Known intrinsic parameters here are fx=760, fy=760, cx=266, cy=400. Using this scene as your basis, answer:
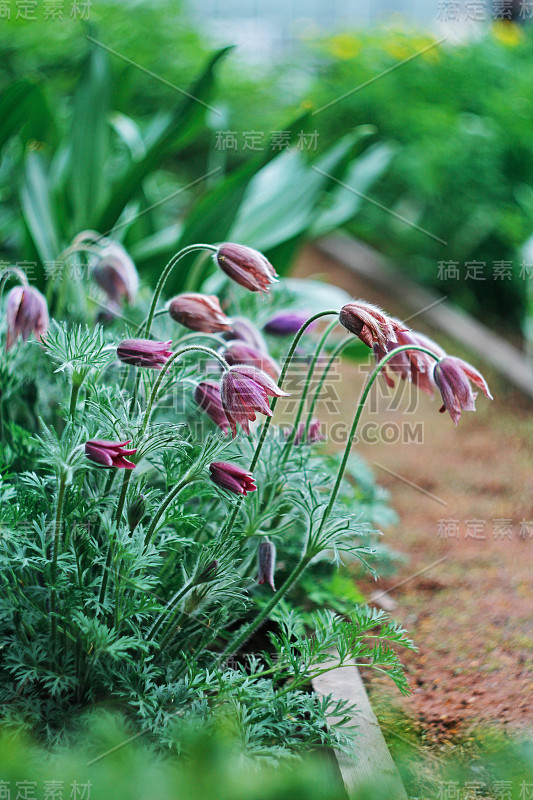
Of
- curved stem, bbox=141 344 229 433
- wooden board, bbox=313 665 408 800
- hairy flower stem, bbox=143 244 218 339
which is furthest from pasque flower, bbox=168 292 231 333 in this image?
wooden board, bbox=313 665 408 800

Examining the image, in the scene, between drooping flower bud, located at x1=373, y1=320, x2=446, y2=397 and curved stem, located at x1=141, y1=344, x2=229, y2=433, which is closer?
curved stem, located at x1=141, y1=344, x2=229, y2=433

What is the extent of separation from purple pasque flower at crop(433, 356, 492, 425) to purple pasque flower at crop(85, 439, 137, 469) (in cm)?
38

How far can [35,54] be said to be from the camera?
322 centimetres

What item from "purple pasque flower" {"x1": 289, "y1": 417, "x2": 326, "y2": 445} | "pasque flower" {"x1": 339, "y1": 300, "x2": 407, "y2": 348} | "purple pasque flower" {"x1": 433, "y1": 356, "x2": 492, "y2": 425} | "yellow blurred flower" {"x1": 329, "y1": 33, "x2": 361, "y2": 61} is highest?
"pasque flower" {"x1": 339, "y1": 300, "x2": 407, "y2": 348}

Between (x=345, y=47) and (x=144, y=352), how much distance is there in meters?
3.36

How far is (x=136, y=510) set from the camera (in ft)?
2.91

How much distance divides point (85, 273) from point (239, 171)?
0.40 m

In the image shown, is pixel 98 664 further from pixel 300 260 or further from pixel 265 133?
pixel 265 133

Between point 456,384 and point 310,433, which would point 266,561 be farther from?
point 456,384

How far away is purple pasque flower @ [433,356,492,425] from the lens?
0.91 m

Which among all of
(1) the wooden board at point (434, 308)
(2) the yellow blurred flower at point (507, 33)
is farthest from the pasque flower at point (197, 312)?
(2) the yellow blurred flower at point (507, 33)

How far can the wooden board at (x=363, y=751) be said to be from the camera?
33.8 inches

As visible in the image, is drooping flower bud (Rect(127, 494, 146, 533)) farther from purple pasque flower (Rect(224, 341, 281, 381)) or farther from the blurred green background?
the blurred green background

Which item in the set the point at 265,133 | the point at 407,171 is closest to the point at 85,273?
the point at 407,171
